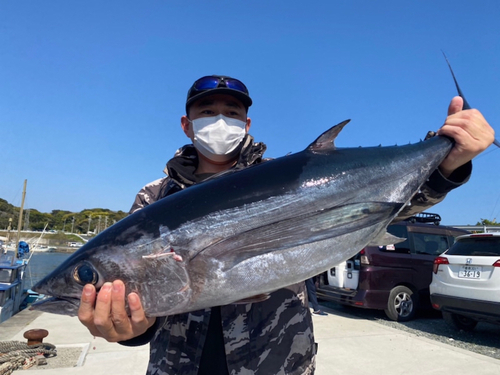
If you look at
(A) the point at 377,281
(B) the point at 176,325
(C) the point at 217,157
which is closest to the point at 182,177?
(C) the point at 217,157

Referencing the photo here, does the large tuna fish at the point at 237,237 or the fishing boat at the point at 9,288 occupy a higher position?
the large tuna fish at the point at 237,237

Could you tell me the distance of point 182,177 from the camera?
2285mm

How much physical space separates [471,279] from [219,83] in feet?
22.1

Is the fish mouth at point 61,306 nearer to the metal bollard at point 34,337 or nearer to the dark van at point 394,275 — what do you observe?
the metal bollard at point 34,337

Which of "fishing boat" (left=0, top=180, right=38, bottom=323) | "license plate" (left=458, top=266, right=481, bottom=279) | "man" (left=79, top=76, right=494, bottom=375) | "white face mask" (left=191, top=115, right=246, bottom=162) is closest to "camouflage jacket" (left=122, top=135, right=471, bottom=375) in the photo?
"man" (left=79, top=76, right=494, bottom=375)

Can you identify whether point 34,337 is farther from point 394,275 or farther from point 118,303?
point 394,275

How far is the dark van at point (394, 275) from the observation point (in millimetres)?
Result: 8844

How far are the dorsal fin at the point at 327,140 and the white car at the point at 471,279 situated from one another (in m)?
6.04

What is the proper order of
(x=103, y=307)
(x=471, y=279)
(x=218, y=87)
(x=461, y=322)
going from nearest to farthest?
1. (x=103, y=307)
2. (x=218, y=87)
3. (x=471, y=279)
4. (x=461, y=322)

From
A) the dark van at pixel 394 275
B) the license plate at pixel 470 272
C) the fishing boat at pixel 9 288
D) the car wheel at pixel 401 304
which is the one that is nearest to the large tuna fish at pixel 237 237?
the license plate at pixel 470 272

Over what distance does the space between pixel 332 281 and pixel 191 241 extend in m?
8.87

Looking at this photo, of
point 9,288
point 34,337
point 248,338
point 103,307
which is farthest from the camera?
point 9,288

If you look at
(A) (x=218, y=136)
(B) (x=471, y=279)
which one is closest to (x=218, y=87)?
(A) (x=218, y=136)

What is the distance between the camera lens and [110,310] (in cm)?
160
